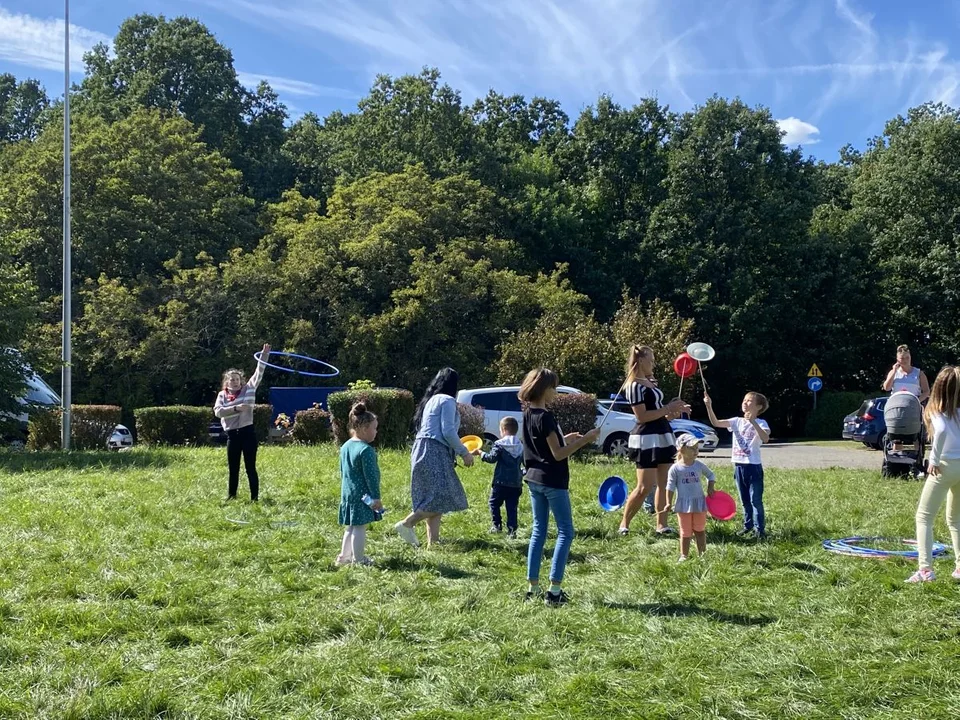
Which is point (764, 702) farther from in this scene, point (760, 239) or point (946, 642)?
point (760, 239)

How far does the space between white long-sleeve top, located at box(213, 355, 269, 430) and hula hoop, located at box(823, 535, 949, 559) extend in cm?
613

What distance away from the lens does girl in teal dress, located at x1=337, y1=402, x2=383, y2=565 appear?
7.46 m

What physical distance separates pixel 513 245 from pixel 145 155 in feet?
45.6

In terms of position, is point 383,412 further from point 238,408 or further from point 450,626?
point 450,626

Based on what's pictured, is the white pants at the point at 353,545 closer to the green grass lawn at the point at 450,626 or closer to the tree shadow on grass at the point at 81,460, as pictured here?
the green grass lawn at the point at 450,626

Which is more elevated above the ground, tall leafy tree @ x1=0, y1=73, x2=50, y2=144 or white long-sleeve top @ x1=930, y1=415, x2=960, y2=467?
tall leafy tree @ x1=0, y1=73, x2=50, y2=144

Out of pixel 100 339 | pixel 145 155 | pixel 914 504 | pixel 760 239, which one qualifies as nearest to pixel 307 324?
pixel 100 339

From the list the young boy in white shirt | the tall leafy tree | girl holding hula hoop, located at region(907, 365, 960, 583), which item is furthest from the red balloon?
the tall leafy tree

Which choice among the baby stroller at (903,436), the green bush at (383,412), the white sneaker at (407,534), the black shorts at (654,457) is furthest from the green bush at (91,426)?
the baby stroller at (903,436)

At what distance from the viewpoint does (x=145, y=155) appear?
114 feet

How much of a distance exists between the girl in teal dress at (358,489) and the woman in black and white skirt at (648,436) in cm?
229

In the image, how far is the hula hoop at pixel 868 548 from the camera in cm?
759

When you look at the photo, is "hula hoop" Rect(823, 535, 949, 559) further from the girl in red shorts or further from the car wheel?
the car wheel

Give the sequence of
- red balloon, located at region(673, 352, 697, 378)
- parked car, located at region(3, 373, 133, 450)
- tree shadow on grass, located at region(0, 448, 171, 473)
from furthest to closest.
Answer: parked car, located at region(3, 373, 133, 450) < tree shadow on grass, located at region(0, 448, 171, 473) < red balloon, located at region(673, 352, 697, 378)
